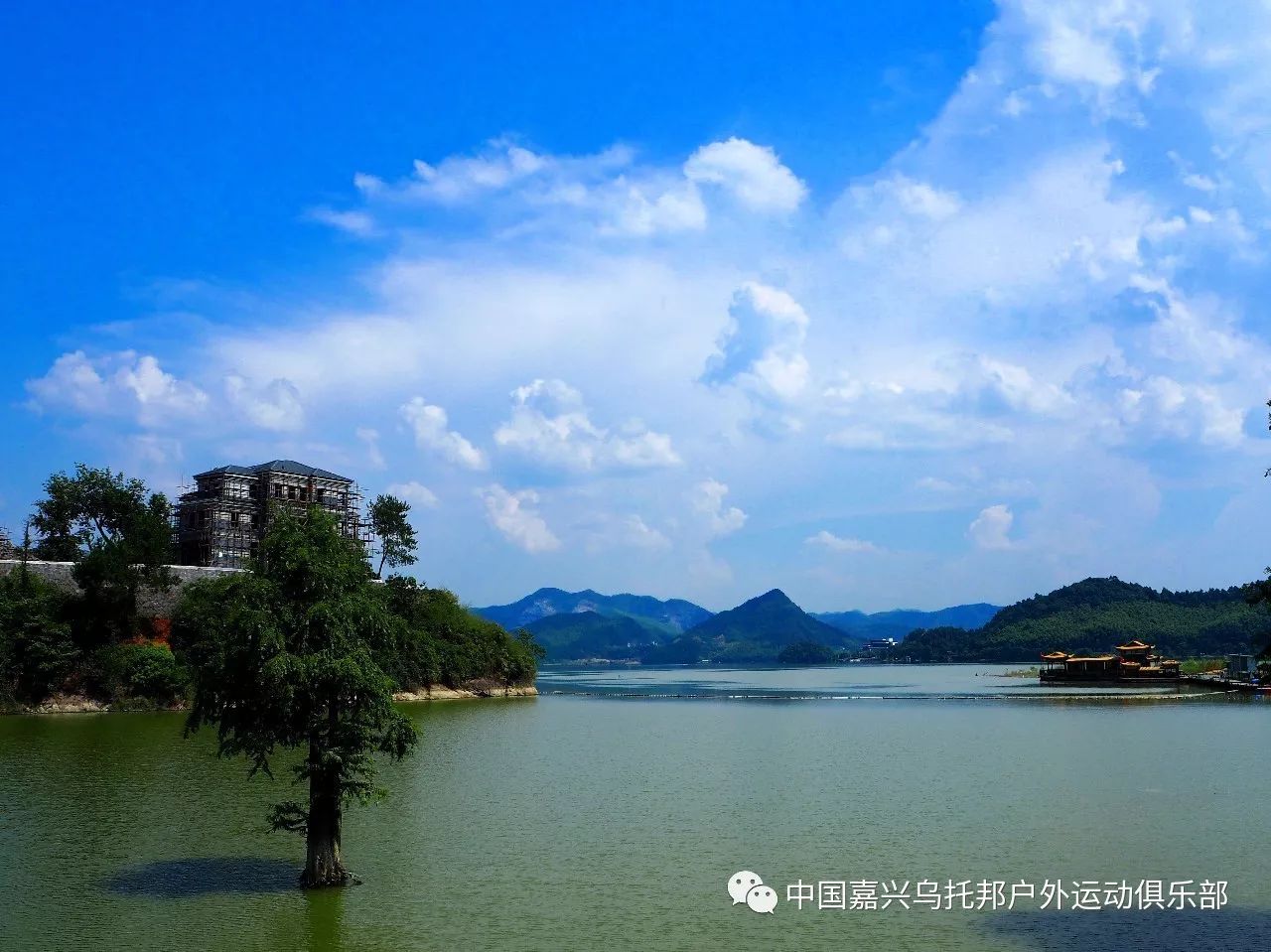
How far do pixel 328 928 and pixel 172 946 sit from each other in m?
2.27

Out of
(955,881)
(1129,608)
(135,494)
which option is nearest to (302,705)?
(955,881)

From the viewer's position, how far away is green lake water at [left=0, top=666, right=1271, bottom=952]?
16234 mm

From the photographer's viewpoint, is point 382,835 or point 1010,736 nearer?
point 382,835

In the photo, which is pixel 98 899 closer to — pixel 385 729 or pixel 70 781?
pixel 385 729

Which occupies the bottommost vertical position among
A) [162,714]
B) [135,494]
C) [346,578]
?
[162,714]

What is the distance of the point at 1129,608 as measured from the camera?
653 feet

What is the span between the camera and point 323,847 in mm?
18422

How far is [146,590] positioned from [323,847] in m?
59.2

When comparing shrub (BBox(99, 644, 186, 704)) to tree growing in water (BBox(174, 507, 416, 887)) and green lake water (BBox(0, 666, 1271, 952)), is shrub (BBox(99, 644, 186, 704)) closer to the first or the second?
green lake water (BBox(0, 666, 1271, 952))

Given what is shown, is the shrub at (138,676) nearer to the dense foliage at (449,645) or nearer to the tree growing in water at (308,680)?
the dense foliage at (449,645)

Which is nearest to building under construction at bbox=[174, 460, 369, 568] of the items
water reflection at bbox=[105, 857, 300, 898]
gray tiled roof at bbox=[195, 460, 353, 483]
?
gray tiled roof at bbox=[195, 460, 353, 483]

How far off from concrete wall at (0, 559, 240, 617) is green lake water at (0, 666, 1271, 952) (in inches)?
954

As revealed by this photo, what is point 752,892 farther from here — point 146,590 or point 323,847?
point 146,590

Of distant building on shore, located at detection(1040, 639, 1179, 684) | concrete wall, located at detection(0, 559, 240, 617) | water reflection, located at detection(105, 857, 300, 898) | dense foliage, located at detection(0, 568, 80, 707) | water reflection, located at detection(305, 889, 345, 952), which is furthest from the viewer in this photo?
distant building on shore, located at detection(1040, 639, 1179, 684)
